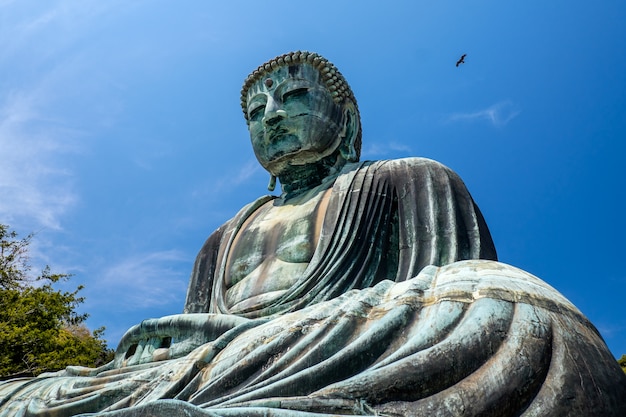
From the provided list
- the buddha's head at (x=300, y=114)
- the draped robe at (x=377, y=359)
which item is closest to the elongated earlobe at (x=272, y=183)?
the buddha's head at (x=300, y=114)

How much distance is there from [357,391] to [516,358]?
30.2 inches

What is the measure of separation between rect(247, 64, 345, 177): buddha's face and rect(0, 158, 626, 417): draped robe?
174 centimetres

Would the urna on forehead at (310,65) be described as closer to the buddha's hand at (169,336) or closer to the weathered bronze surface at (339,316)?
the weathered bronze surface at (339,316)

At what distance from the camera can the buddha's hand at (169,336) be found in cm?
505

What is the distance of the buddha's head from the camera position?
279 inches

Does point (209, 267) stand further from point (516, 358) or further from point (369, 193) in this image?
point (516, 358)

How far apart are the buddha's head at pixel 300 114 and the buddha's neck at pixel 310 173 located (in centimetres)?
2

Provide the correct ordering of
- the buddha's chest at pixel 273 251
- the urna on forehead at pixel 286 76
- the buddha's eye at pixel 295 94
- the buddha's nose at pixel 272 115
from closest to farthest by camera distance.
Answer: the buddha's chest at pixel 273 251
the buddha's nose at pixel 272 115
the buddha's eye at pixel 295 94
the urna on forehead at pixel 286 76

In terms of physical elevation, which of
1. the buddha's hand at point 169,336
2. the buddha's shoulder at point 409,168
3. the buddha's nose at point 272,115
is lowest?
the buddha's hand at point 169,336

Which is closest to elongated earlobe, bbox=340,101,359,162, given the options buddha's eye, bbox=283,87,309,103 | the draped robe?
buddha's eye, bbox=283,87,309,103

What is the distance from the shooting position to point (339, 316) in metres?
4.00

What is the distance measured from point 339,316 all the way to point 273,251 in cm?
245

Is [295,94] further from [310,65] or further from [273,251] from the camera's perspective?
[273,251]

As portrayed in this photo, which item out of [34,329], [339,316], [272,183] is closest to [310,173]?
[272,183]
